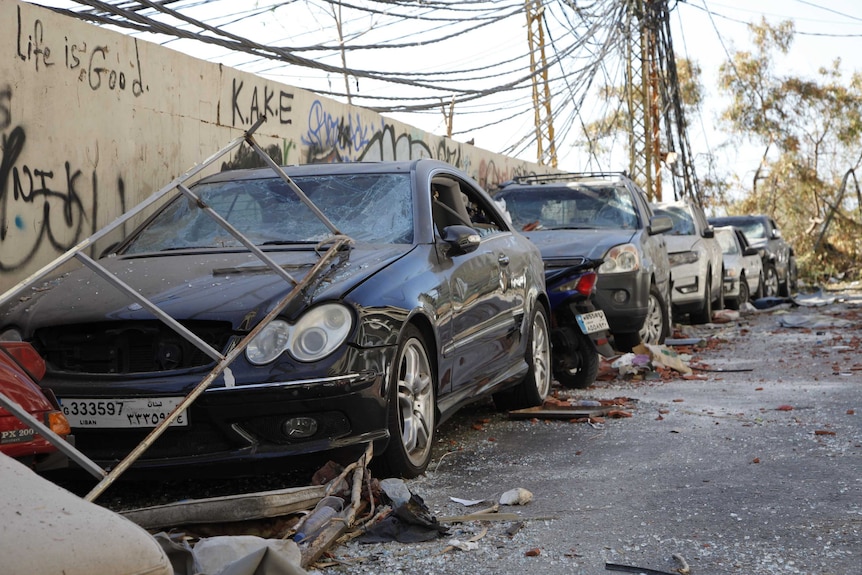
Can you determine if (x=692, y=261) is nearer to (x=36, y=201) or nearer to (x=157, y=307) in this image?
(x=36, y=201)

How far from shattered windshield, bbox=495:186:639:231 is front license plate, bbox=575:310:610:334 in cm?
259

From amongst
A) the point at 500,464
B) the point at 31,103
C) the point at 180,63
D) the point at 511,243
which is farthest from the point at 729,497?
the point at 180,63

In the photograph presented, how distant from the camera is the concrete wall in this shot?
7.28 meters

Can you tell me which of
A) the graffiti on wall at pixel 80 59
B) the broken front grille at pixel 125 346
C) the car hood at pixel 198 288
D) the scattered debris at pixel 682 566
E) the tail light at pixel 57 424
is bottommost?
the scattered debris at pixel 682 566

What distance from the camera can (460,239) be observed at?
6102 mm

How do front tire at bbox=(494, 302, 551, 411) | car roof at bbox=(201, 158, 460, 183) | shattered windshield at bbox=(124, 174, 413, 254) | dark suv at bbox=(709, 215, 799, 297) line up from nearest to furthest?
1. shattered windshield at bbox=(124, 174, 413, 254)
2. car roof at bbox=(201, 158, 460, 183)
3. front tire at bbox=(494, 302, 551, 411)
4. dark suv at bbox=(709, 215, 799, 297)

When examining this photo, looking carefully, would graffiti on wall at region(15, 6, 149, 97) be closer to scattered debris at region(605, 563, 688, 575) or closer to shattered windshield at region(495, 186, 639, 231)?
shattered windshield at region(495, 186, 639, 231)

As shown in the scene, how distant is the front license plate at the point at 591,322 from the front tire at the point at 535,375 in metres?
0.69

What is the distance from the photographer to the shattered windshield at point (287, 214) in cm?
606

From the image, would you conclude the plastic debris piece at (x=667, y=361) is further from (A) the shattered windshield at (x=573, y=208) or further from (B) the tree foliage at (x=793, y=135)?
(B) the tree foliage at (x=793, y=135)

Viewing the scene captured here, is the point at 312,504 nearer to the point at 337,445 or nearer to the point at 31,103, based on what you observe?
the point at 337,445

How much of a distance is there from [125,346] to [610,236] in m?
6.64

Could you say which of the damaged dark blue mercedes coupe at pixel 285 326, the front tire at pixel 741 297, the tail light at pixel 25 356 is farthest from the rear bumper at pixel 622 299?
the front tire at pixel 741 297

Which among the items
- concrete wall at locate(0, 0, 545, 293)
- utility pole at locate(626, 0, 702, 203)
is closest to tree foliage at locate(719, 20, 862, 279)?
utility pole at locate(626, 0, 702, 203)
